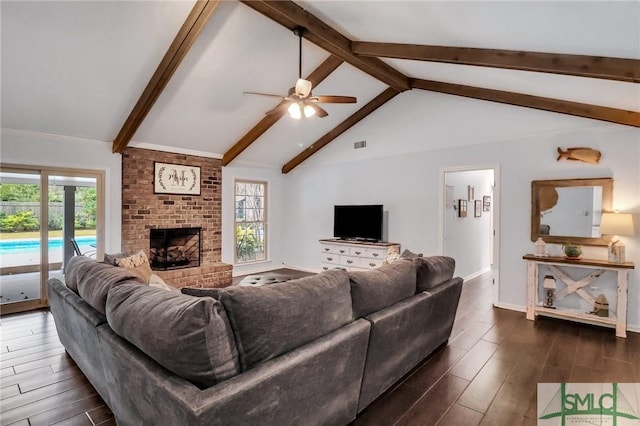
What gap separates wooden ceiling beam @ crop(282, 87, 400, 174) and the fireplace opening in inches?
102

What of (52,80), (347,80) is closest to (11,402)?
(52,80)

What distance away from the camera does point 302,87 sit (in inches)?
143

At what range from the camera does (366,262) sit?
5676 mm

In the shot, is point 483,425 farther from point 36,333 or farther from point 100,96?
point 100,96

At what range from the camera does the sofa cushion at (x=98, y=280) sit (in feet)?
6.51

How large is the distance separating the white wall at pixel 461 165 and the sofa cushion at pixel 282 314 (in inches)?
144

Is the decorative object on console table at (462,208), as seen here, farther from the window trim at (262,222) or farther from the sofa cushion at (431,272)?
the window trim at (262,222)

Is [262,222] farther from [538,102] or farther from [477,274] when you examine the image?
[538,102]

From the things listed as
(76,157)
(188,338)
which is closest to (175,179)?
(76,157)

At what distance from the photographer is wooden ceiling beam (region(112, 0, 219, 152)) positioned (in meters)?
3.17

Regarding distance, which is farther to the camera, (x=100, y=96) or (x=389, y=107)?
(x=389, y=107)

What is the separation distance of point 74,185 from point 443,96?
580 centimetres

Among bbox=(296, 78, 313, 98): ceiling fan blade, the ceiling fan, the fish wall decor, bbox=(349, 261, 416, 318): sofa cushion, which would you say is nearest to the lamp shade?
the fish wall decor

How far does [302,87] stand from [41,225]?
161 inches
